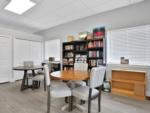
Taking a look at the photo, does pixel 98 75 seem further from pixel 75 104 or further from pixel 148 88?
pixel 148 88

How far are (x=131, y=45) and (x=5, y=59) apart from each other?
15.3 feet

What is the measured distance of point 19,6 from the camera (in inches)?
118

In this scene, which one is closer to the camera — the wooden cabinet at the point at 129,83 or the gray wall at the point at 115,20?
the wooden cabinet at the point at 129,83

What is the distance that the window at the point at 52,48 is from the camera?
5145 mm

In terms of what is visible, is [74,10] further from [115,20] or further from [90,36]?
[115,20]

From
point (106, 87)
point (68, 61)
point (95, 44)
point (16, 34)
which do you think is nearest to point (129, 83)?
point (106, 87)

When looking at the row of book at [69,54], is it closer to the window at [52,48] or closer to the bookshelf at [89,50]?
the bookshelf at [89,50]

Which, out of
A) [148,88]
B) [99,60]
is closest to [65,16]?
[99,60]

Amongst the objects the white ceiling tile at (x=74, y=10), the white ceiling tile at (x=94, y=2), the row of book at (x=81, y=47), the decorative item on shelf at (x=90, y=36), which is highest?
the white ceiling tile at (x=74, y=10)

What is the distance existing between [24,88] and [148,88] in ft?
12.0

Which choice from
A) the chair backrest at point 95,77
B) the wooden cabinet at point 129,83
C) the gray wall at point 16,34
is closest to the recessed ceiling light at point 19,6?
the gray wall at point 16,34

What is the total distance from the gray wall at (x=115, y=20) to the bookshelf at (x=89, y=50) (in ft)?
1.13

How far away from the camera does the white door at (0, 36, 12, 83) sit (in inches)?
165

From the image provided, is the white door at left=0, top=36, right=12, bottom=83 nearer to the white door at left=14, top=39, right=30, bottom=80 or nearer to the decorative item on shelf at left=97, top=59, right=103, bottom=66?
the white door at left=14, top=39, right=30, bottom=80
